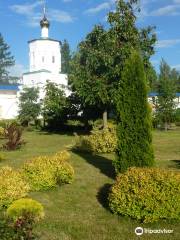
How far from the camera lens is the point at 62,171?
10305 millimetres

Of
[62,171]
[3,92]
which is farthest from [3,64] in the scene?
[62,171]

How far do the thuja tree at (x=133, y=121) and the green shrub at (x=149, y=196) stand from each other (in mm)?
1686

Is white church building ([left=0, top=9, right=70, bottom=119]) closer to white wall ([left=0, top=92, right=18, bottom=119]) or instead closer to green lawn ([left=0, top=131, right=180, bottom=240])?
white wall ([left=0, top=92, right=18, bottom=119])

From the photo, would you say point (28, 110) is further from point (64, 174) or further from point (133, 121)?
point (133, 121)

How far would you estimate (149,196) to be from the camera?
7473 millimetres

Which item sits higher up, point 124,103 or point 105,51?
point 105,51

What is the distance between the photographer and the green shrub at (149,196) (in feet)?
24.4

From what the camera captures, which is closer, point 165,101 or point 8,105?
point 165,101

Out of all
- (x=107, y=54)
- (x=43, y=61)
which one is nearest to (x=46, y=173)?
(x=107, y=54)

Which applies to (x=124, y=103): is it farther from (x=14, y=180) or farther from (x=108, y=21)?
(x=108, y=21)

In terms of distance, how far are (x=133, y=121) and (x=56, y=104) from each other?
65.0 feet

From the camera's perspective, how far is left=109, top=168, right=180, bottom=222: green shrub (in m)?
7.44

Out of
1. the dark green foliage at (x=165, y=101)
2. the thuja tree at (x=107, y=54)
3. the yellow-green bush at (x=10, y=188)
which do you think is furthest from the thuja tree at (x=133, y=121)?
the dark green foliage at (x=165, y=101)

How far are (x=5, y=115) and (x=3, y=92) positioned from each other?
12.2ft
